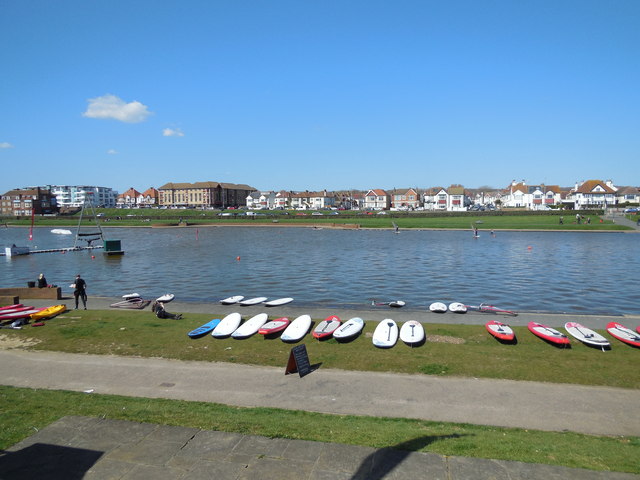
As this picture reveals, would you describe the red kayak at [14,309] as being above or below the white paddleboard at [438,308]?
above

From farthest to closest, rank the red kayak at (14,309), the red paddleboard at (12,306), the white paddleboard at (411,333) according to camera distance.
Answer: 1. the red paddleboard at (12,306)
2. the red kayak at (14,309)
3. the white paddleboard at (411,333)

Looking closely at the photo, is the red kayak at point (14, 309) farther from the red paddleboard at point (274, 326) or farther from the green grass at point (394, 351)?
the red paddleboard at point (274, 326)

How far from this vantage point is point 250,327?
795 inches

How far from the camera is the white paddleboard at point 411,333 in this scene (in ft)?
59.0

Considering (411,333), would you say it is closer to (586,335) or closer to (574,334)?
Answer: (574,334)

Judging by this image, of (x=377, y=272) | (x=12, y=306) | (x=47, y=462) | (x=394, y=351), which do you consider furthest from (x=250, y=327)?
(x=377, y=272)

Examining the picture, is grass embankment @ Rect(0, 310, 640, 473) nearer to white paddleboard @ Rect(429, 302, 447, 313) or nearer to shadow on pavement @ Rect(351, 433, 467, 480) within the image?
shadow on pavement @ Rect(351, 433, 467, 480)

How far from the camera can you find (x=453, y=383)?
1408 centimetres

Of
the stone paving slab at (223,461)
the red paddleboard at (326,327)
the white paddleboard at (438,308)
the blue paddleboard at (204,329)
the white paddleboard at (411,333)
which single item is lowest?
the white paddleboard at (438,308)

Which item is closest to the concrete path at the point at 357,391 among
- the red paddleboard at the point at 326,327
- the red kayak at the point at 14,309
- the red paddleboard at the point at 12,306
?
the red paddleboard at the point at 326,327

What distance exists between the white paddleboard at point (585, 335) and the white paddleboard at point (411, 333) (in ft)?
19.9

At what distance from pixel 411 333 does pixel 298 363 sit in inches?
231

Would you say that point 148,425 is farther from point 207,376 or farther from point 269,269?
point 269,269

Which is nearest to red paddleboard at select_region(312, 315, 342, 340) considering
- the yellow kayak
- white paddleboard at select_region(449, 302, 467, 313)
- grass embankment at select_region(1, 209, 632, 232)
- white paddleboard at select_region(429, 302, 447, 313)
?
white paddleboard at select_region(429, 302, 447, 313)
